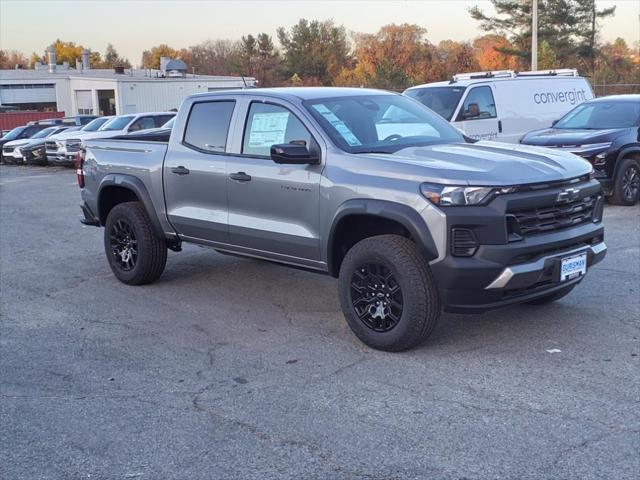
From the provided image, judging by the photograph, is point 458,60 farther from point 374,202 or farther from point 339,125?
point 374,202

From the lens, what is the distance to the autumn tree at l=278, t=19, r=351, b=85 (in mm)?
69438

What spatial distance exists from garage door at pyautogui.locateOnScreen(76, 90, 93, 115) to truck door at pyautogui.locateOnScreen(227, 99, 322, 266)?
48.0 meters

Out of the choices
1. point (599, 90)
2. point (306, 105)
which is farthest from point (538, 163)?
point (599, 90)

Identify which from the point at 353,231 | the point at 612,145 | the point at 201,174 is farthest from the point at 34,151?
the point at 353,231

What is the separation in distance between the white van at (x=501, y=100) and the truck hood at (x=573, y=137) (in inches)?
50.5

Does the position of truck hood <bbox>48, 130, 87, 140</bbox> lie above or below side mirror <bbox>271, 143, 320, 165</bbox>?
below

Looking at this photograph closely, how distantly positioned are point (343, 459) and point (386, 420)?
0.53 metres

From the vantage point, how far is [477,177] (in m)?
5.18

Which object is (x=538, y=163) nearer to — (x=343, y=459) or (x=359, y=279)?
(x=359, y=279)

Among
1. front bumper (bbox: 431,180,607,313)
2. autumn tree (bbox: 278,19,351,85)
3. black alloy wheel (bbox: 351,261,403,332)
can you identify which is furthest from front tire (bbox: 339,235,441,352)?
autumn tree (bbox: 278,19,351,85)

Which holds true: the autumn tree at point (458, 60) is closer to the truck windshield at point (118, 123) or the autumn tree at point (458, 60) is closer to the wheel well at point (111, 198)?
the truck windshield at point (118, 123)

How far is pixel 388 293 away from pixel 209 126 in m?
2.51

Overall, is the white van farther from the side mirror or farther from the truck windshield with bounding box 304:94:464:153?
the side mirror

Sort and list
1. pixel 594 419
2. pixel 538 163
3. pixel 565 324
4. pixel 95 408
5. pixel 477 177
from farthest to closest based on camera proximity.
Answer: pixel 565 324, pixel 538 163, pixel 477 177, pixel 95 408, pixel 594 419
